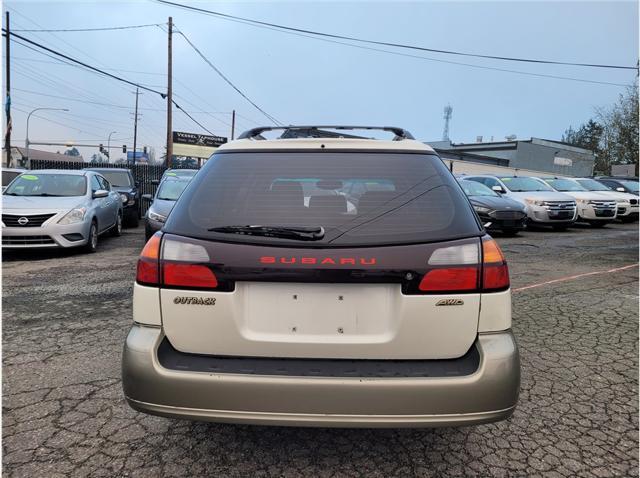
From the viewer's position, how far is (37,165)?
59.5ft

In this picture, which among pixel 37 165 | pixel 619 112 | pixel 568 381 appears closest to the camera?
pixel 568 381

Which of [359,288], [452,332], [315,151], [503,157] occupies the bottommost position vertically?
Answer: [452,332]

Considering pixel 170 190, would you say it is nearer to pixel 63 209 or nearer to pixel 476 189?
pixel 63 209

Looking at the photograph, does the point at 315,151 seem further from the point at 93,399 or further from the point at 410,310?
the point at 93,399

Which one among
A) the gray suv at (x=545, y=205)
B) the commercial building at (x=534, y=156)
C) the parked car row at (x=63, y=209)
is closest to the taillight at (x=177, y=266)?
the parked car row at (x=63, y=209)

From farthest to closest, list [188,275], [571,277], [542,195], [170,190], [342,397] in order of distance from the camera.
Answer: [542,195], [170,190], [571,277], [188,275], [342,397]

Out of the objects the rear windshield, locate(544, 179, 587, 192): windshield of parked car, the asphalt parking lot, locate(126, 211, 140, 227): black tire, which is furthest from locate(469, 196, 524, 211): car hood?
the rear windshield

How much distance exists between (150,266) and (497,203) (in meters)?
10.8

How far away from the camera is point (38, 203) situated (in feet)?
26.0

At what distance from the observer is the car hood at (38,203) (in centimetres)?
772

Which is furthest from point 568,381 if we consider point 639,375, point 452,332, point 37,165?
point 37,165

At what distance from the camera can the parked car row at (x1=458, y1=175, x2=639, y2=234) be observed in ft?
36.9

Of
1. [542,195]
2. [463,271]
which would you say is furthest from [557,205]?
[463,271]

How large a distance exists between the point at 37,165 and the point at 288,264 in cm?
1991
